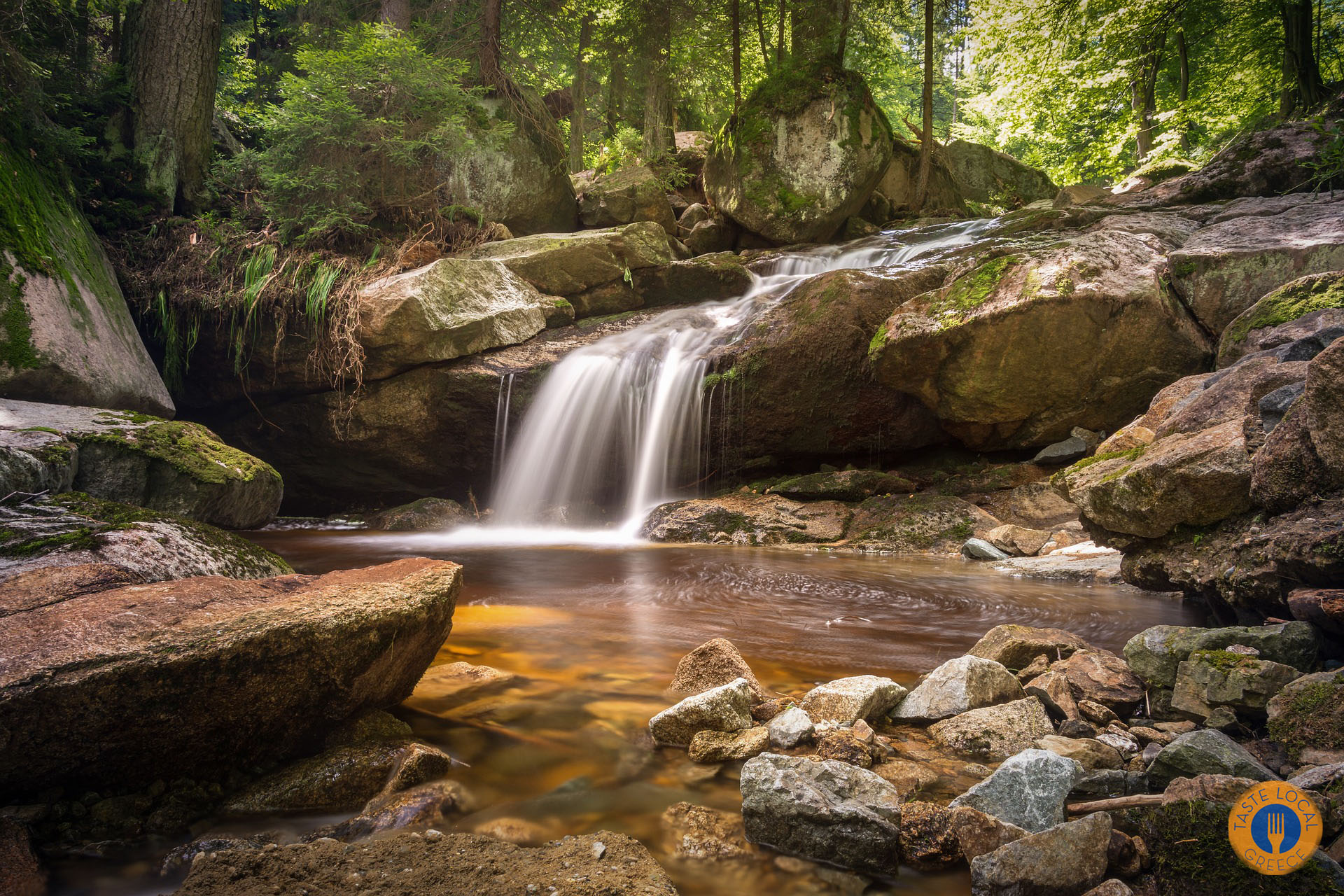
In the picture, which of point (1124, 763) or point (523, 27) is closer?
point (1124, 763)

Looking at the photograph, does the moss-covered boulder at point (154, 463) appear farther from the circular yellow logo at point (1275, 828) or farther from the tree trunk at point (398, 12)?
the tree trunk at point (398, 12)

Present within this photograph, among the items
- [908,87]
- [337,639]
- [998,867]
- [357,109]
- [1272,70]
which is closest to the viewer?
[998,867]

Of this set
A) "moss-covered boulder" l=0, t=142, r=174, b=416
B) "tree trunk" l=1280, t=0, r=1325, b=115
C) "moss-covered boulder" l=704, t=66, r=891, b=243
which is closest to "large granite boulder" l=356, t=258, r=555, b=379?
"moss-covered boulder" l=0, t=142, r=174, b=416

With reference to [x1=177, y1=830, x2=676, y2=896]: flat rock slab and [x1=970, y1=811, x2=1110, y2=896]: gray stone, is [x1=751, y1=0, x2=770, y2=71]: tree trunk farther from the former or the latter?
[x1=177, y1=830, x2=676, y2=896]: flat rock slab

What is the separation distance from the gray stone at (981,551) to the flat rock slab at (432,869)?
6.09 metres

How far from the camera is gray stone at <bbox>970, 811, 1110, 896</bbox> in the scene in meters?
1.57

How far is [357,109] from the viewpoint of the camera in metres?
10.2

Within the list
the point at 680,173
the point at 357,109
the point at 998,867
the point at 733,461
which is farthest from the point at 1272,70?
the point at 998,867

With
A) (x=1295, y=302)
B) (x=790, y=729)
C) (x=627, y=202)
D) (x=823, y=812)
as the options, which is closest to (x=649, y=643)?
(x=790, y=729)

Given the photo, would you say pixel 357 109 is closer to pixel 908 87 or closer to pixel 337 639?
pixel 337 639

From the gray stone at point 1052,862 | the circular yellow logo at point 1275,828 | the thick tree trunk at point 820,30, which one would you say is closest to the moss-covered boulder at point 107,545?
the gray stone at point 1052,862

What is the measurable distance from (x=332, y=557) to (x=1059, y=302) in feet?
27.3

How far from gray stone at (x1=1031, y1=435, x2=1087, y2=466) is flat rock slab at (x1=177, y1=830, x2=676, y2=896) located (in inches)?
308

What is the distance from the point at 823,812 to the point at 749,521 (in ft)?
21.4
